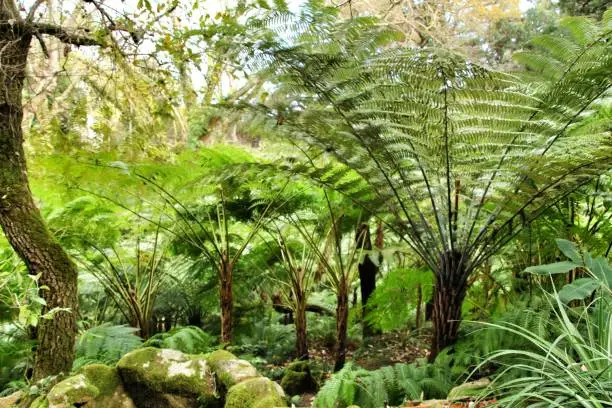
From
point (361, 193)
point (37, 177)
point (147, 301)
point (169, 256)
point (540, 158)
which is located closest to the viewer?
point (540, 158)

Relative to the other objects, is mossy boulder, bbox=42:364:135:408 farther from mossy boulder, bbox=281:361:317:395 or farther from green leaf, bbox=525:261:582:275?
green leaf, bbox=525:261:582:275

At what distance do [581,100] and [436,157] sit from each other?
57cm

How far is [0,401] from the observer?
1.81m

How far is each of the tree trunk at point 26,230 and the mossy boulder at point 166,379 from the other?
285mm

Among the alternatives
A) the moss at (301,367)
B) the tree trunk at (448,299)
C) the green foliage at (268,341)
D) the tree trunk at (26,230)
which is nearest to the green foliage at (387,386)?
the tree trunk at (448,299)

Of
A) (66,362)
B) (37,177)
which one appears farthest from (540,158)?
(37,177)

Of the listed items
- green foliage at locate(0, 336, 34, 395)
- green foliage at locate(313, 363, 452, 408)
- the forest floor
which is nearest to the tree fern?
green foliage at locate(313, 363, 452, 408)

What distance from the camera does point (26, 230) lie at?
178cm

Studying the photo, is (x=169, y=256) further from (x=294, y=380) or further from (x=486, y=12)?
(x=486, y=12)

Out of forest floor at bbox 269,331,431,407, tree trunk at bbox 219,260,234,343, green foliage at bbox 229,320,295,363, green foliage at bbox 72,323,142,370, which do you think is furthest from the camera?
green foliage at bbox 229,320,295,363

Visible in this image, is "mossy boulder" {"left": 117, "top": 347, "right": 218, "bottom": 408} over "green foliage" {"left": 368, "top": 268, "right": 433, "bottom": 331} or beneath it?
beneath

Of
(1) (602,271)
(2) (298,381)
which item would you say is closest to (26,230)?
(2) (298,381)

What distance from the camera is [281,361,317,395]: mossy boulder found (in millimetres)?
2326

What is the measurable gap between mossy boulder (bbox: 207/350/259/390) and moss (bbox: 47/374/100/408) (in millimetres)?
449
